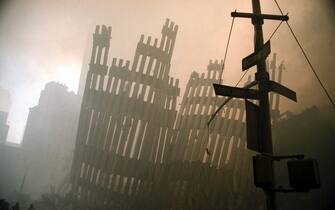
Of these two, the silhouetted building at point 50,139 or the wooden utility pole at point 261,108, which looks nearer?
the wooden utility pole at point 261,108

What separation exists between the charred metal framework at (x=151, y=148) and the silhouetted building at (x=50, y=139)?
1219 mm

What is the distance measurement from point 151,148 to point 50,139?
5050 millimetres

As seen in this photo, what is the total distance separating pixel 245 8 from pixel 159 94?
3.43 metres

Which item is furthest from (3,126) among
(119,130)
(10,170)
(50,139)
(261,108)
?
(261,108)

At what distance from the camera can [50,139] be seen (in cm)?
1086

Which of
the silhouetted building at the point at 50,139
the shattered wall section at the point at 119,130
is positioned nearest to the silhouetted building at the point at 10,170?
the silhouetted building at the point at 50,139

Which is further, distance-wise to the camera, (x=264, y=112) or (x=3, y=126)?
(x=3, y=126)

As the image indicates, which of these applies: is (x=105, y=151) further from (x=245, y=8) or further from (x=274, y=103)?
(x=245, y=8)

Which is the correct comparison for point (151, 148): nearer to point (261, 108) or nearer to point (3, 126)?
point (261, 108)

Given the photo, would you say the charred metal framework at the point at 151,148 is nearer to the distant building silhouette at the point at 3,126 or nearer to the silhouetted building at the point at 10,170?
the silhouetted building at the point at 10,170

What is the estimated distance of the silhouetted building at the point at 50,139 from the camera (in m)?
9.45

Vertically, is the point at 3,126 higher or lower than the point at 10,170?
higher

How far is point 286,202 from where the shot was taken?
24.2 feet

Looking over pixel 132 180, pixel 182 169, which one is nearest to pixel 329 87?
pixel 182 169
